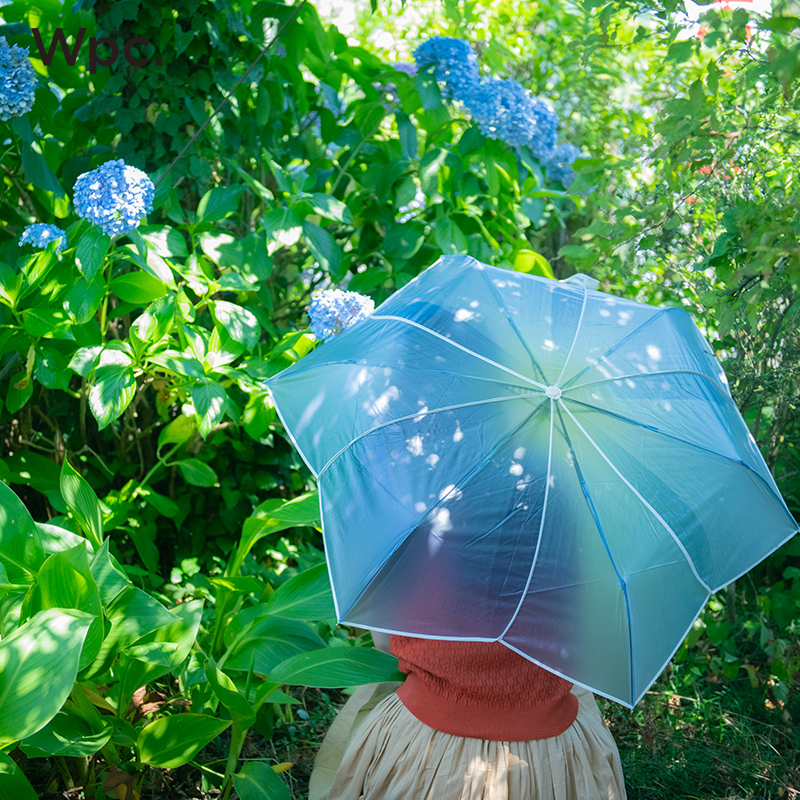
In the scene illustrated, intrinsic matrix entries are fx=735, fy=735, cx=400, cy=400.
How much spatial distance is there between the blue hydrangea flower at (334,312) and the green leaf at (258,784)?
3.36 ft

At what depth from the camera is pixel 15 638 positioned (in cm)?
123

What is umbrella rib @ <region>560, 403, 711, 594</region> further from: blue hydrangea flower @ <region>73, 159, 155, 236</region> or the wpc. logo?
the wpc. logo

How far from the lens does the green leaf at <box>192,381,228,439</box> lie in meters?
1.87

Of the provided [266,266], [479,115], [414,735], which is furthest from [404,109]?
[414,735]

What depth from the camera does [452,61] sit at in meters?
2.42

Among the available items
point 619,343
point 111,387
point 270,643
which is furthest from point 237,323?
point 619,343

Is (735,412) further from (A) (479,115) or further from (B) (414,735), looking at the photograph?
(A) (479,115)

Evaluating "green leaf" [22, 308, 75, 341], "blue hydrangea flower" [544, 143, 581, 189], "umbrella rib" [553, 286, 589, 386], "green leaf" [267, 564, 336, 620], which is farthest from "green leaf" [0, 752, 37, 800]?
"blue hydrangea flower" [544, 143, 581, 189]

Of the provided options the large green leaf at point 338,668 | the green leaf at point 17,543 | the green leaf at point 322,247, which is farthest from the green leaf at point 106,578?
the green leaf at point 322,247

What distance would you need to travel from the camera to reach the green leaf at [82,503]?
5.88 ft

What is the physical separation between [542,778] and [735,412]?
836 mm

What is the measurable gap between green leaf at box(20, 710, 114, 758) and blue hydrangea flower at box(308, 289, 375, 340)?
1019mm

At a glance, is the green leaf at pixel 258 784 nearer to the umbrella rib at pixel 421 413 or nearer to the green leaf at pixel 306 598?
the green leaf at pixel 306 598

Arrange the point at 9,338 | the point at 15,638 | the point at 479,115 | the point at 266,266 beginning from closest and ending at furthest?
the point at 15,638
the point at 9,338
the point at 266,266
the point at 479,115
